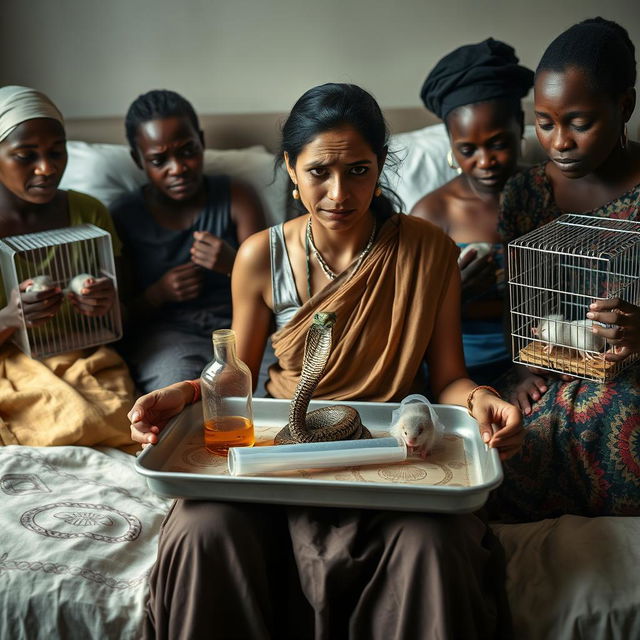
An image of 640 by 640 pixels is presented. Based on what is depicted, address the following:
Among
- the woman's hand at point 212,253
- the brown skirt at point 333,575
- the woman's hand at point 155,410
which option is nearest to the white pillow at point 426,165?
the woman's hand at point 212,253

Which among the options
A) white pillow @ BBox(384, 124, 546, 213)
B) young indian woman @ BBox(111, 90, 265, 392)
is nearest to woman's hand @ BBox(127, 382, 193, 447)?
young indian woman @ BBox(111, 90, 265, 392)

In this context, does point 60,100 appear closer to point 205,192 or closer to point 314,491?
point 205,192

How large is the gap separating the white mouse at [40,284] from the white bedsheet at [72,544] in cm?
43

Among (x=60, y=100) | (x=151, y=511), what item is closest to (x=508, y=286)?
(x=151, y=511)

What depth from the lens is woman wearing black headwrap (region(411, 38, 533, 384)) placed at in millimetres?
2359

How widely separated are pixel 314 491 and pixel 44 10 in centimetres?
268

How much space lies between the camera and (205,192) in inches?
111

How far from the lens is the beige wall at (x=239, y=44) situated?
3.18 meters

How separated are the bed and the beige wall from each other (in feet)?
5.95

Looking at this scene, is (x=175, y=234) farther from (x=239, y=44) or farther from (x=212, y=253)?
(x=239, y=44)

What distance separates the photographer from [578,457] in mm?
1854

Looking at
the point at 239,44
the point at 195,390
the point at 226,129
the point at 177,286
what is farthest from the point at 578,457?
the point at 239,44

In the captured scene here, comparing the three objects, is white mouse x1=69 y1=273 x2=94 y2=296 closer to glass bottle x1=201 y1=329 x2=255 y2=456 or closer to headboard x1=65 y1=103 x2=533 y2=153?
glass bottle x1=201 y1=329 x2=255 y2=456

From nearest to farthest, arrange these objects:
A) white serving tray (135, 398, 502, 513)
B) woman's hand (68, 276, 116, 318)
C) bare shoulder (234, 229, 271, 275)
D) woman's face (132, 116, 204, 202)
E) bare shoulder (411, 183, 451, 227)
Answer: white serving tray (135, 398, 502, 513) < bare shoulder (234, 229, 271, 275) < woman's hand (68, 276, 116, 318) < bare shoulder (411, 183, 451, 227) < woman's face (132, 116, 204, 202)
